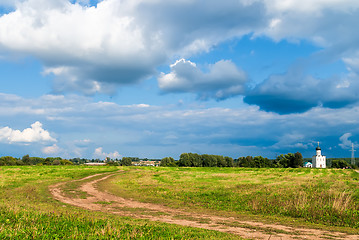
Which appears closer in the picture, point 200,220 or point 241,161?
point 200,220

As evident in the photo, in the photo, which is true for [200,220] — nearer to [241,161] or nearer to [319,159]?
[241,161]

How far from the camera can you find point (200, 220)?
1875 cm

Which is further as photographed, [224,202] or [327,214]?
[224,202]

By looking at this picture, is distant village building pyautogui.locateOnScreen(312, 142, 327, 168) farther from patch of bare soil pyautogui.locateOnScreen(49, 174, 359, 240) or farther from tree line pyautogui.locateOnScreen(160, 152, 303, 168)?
patch of bare soil pyautogui.locateOnScreen(49, 174, 359, 240)

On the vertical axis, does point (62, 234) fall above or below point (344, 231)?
above

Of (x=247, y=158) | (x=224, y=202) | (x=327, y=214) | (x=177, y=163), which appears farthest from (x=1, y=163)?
(x=327, y=214)

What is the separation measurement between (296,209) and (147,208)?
39.9 ft

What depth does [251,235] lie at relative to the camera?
49.2ft

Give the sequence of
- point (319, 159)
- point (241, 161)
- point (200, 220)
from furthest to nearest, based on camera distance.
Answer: point (319, 159) < point (241, 161) < point (200, 220)

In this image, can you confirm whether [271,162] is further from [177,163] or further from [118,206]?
[118,206]

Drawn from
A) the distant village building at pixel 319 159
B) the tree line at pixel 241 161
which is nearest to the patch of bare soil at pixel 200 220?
the tree line at pixel 241 161

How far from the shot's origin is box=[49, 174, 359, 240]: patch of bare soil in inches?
608

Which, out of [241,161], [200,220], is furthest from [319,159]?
[200,220]

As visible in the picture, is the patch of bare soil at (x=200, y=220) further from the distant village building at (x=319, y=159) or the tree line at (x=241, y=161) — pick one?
the distant village building at (x=319, y=159)
